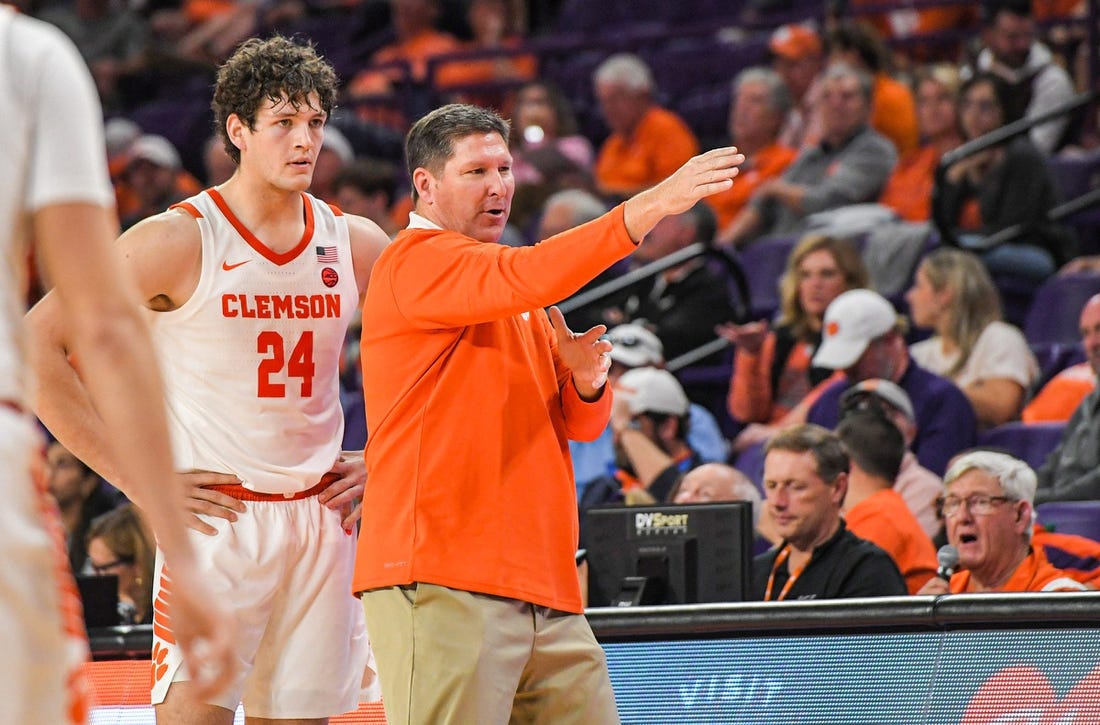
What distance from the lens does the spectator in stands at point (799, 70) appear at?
34.9 feet

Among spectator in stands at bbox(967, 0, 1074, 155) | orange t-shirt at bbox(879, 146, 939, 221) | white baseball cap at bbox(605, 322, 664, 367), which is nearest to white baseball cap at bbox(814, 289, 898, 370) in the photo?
white baseball cap at bbox(605, 322, 664, 367)

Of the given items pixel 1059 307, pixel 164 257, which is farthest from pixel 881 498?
pixel 164 257

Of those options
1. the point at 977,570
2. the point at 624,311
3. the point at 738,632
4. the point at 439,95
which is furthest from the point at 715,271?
the point at 738,632

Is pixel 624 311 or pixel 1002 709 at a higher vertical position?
pixel 624 311

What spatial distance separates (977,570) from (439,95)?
7.23 metres

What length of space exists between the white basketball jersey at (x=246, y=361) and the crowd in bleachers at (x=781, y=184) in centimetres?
287

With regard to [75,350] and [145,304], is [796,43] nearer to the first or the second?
[145,304]

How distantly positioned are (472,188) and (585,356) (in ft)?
1.52

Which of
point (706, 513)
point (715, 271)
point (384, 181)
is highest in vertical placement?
point (384, 181)

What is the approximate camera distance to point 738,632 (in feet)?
14.7

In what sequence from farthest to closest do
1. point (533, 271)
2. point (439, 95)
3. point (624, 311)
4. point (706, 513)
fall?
point (439, 95)
point (624, 311)
point (706, 513)
point (533, 271)

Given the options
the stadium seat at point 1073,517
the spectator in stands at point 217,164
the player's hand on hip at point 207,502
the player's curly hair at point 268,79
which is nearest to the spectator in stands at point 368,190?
the spectator in stands at point 217,164

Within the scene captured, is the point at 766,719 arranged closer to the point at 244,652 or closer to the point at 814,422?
the point at 244,652

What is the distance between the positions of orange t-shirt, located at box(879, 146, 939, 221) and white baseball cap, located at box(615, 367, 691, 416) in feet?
9.16
